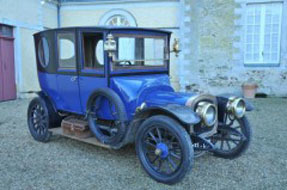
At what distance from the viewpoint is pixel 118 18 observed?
1128cm

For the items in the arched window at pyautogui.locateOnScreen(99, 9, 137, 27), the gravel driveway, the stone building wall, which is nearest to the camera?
the gravel driveway

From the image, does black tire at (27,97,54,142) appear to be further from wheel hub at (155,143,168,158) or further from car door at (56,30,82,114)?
wheel hub at (155,143,168,158)

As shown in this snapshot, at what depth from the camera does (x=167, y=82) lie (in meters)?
4.00

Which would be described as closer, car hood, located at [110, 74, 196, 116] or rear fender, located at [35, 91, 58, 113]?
car hood, located at [110, 74, 196, 116]

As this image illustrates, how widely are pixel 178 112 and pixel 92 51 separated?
1839 mm

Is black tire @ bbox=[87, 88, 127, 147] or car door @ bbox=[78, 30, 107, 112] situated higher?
car door @ bbox=[78, 30, 107, 112]

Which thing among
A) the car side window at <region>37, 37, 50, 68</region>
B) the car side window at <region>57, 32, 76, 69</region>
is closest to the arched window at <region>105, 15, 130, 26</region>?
the car side window at <region>37, 37, 50, 68</region>

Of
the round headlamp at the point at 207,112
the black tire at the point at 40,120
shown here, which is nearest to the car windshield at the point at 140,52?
the round headlamp at the point at 207,112

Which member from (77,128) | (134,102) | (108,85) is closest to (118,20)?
(77,128)

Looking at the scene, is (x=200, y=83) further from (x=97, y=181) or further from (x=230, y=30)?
(x=97, y=181)

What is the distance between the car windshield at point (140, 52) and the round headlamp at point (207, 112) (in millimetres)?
1131

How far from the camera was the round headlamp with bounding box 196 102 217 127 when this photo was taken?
308 cm

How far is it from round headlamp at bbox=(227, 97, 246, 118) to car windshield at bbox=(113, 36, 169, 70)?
118 centimetres

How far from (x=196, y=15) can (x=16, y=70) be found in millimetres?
6483
